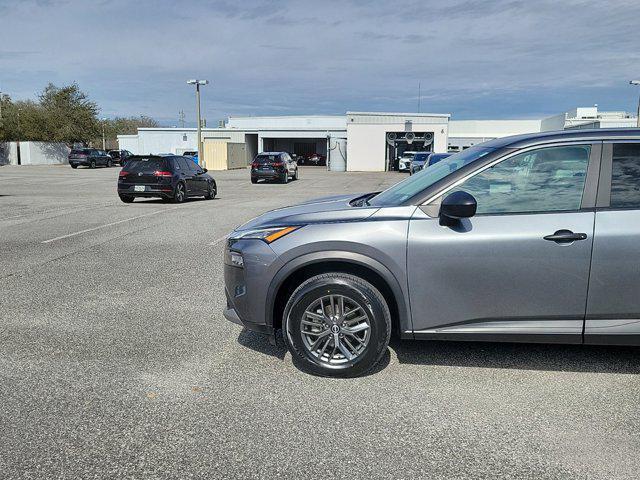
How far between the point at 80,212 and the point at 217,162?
3824 centimetres

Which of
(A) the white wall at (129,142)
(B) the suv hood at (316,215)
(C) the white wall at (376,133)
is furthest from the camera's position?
(A) the white wall at (129,142)

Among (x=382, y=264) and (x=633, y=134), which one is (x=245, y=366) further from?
(x=633, y=134)

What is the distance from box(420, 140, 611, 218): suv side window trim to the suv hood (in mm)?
402

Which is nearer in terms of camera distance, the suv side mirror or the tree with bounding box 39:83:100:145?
the suv side mirror

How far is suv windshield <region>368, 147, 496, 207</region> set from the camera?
13.1 feet

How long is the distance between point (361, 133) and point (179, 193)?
3341 cm

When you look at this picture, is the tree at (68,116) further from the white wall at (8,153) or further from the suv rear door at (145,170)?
the suv rear door at (145,170)

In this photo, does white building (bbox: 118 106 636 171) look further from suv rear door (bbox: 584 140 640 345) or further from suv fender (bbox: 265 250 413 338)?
suv fender (bbox: 265 250 413 338)

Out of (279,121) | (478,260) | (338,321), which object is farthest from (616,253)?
(279,121)

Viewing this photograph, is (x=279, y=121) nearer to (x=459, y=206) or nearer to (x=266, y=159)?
(x=266, y=159)

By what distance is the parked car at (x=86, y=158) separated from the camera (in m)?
49.2

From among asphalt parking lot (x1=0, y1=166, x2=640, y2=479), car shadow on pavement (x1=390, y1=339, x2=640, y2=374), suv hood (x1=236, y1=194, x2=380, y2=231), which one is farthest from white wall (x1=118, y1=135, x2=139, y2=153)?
car shadow on pavement (x1=390, y1=339, x2=640, y2=374)

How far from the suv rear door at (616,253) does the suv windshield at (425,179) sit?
82 cm

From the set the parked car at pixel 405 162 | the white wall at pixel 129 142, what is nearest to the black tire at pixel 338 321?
the parked car at pixel 405 162
